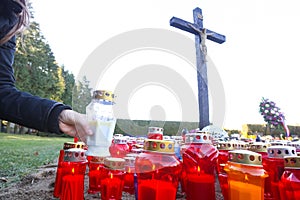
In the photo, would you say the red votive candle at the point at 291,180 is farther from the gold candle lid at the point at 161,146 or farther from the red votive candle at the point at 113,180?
the red votive candle at the point at 113,180

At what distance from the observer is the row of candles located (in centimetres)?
65

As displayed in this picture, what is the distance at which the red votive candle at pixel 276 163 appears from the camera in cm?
75

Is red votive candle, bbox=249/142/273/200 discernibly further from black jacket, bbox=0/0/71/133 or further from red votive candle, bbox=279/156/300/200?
black jacket, bbox=0/0/71/133

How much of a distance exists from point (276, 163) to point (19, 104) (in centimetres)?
100

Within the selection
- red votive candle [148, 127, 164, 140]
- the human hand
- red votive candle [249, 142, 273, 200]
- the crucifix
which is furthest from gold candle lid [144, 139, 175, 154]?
the crucifix

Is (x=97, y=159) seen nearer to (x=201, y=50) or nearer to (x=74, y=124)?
(x=74, y=124)

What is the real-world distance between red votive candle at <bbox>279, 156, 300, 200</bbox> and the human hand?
2.01 feet

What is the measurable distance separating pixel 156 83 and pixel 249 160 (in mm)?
1315

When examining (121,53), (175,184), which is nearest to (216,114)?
(121,53)

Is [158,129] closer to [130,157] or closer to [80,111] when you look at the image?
[130,157]

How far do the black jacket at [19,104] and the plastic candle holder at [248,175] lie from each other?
0.68 meters

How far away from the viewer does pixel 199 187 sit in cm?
81

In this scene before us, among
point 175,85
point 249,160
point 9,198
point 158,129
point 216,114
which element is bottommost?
point 9,198

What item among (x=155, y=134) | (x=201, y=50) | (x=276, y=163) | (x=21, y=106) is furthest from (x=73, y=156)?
(x=201, y=50)
